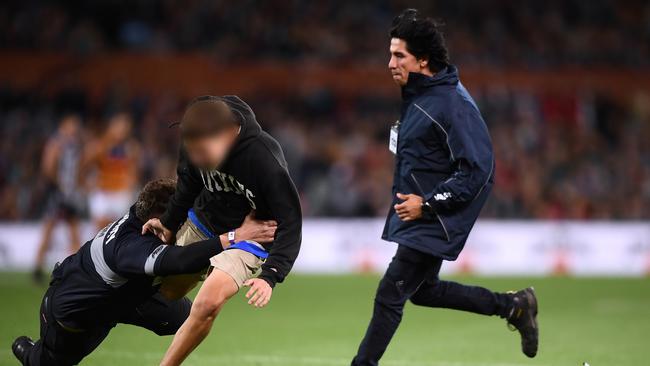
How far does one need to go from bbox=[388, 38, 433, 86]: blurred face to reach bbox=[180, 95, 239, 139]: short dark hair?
1315mm

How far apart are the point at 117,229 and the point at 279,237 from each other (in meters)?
1.14

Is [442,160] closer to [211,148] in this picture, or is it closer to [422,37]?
[422,37]

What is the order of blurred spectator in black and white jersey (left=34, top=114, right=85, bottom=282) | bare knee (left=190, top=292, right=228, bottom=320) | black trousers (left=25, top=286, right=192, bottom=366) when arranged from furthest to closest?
blurred spectator in black and white jersey (left=34, top=114, right=85, bottom=282)
black trousers (left=25, top=286, right=192, bottom=366)
bare knee (left=190, top=292, right=228, bottom=320)

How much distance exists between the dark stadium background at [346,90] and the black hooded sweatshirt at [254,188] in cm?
833

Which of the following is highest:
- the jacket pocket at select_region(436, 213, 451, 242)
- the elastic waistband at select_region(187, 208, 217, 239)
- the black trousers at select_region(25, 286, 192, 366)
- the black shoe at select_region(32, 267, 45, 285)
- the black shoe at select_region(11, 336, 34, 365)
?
the jacket pocket at select_region(436, 213, 451, 242)

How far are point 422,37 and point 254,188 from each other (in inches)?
59.9

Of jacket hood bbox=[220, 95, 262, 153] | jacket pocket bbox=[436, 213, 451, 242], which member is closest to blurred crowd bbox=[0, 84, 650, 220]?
jacket hood bbox=[220, 95, 262, 153]

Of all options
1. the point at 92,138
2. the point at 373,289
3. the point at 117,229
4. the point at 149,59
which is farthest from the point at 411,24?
the point at 149,59

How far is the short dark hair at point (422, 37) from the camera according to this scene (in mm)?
6445

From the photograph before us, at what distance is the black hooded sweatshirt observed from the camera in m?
5.88

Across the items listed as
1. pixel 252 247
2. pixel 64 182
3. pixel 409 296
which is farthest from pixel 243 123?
pixel 64 182

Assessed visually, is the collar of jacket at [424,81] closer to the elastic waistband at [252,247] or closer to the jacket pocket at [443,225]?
the jacket pocket at [443,225]

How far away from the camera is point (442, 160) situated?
6.45m

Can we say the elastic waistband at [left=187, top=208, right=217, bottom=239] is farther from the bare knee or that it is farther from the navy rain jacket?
the navy rain jacket
